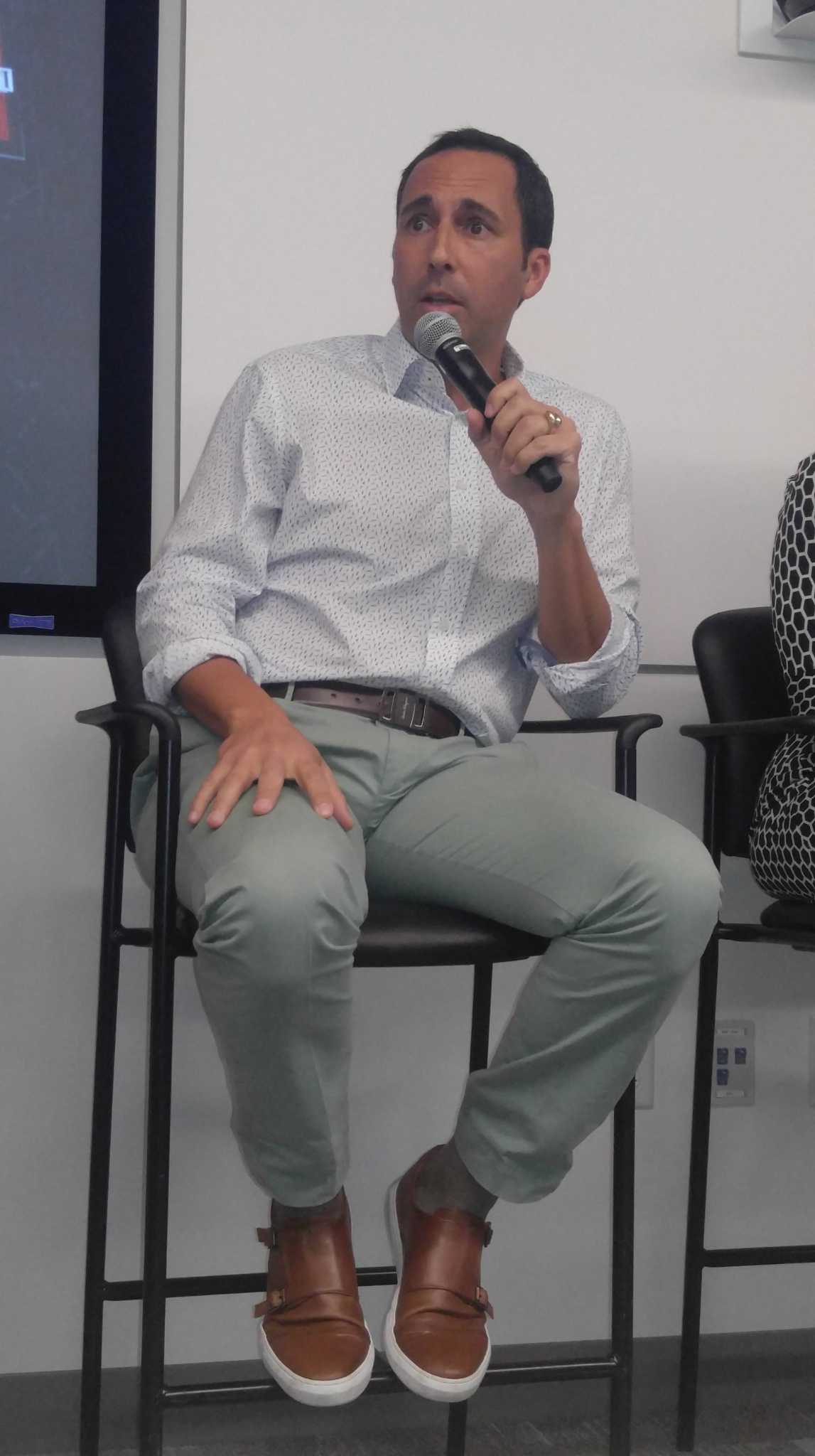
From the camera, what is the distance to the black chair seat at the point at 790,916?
1.59 m

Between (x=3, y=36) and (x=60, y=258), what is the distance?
1.01ft

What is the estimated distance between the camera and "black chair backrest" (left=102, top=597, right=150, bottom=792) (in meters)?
1.52

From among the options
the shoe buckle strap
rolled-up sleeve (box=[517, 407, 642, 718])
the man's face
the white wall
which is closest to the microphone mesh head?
the man's face

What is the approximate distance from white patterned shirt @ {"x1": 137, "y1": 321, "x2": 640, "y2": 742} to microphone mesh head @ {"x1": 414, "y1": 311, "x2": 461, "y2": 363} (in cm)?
14

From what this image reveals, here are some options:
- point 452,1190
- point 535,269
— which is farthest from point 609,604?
point 452,1190

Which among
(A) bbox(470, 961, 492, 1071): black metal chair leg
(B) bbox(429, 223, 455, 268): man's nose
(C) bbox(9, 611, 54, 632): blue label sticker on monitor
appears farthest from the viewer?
(C) bbox(9, 611, 54, 632): blue label sticker on monitor

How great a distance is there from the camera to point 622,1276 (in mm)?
1455

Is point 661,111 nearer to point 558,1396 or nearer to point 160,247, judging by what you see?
point 160,247

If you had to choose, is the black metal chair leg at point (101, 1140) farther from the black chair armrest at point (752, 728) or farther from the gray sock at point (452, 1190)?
the black chair armrest at point (752, 728)

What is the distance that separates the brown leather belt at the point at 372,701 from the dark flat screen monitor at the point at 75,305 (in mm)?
517

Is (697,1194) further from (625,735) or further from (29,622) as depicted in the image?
(29,622)

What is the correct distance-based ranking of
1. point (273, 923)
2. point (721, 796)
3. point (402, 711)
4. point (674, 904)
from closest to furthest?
1. point (273, 923)
2. point (674, 904)
3. point (402, 711)
4. point (721, 796)

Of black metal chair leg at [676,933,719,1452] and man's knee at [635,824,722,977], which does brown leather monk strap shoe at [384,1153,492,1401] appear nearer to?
man's knee at [635,824,722,977]

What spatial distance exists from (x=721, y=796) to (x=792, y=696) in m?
0.21
